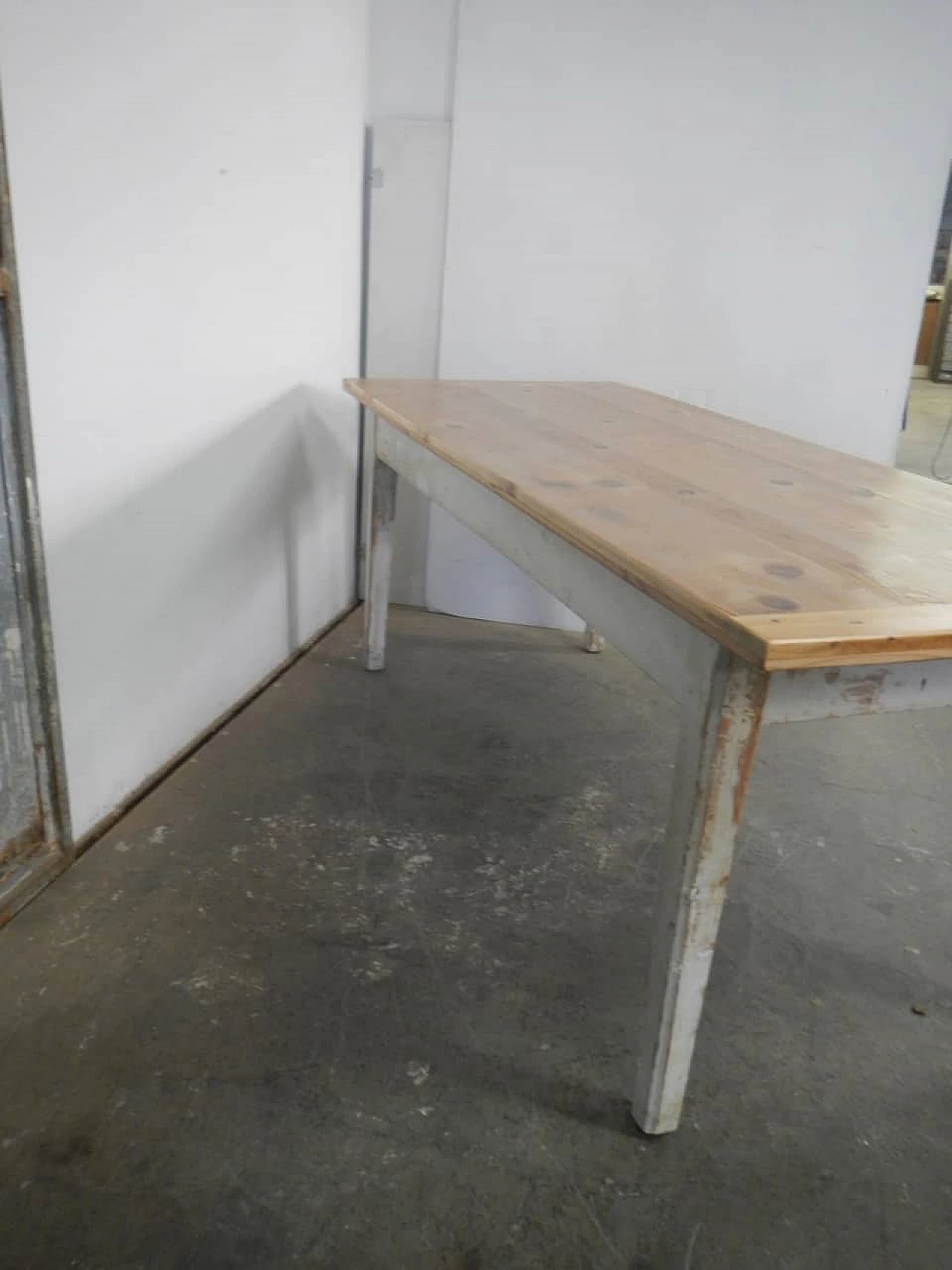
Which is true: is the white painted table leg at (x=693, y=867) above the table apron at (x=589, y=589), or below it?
below

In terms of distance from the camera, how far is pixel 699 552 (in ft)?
3.98

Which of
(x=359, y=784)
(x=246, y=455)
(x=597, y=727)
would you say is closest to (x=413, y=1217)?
(x=359, y=784)

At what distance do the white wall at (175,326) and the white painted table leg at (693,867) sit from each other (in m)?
1.14

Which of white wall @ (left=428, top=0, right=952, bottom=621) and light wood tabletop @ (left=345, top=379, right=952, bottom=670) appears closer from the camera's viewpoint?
light wood tabletop @ (left=345, top=379, right=952, bottom=670)

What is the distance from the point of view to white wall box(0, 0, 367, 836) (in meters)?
1.63

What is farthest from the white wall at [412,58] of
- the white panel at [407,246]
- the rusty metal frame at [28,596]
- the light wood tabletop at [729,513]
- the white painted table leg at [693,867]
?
the white painted table leg at [693,867]

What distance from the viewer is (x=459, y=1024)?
1.52 metres

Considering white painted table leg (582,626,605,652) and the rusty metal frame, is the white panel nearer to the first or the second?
white painted table leg (582,626,605,652)

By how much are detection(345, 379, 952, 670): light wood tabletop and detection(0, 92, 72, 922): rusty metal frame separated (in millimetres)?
676

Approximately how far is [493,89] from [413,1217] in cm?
267

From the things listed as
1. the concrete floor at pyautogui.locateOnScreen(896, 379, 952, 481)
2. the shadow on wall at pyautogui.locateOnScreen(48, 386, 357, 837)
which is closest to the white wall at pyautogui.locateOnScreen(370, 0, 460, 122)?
the shadow on wall at pyautogui.locateOnScreen(48, 386, 357, 837)

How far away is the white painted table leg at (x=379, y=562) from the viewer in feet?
8.51

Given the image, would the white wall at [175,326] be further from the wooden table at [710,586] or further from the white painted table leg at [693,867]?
the white painted table leg at [693,867]

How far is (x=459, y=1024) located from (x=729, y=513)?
33.9 inches
